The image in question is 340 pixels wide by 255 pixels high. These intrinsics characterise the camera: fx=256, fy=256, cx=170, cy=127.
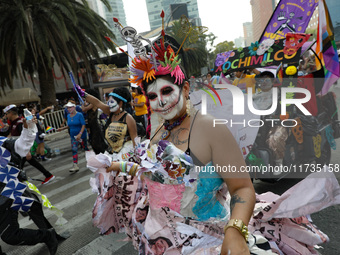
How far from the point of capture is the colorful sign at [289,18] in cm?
505

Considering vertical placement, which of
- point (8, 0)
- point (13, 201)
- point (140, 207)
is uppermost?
point (8, 0)

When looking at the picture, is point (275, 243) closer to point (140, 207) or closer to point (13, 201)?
point (140, 207)

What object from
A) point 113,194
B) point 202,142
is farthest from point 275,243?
point 113,194

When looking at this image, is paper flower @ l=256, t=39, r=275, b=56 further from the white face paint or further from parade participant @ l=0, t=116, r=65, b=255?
parade participant @ l=0, t=116, r=65, b=255

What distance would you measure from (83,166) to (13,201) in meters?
4.39

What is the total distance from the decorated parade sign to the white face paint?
2646 millimetres

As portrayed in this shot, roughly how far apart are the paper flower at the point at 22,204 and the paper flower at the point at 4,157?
0.44 m

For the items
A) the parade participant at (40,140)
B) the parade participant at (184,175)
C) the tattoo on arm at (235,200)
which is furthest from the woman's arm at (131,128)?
the parade participant at (40,140)

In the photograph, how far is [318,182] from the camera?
140cm

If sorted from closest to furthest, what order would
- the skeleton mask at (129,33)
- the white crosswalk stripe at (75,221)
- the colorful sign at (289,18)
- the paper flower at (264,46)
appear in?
the skeleton mask at (129,33) → the white crosswalk stripe at (75,221) → the paper flower at (264,46) → the colorful sign at (289,18)

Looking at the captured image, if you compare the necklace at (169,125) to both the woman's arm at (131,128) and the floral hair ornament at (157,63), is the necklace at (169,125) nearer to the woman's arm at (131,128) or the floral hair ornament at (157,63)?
the floral hair ornament at (157,63)

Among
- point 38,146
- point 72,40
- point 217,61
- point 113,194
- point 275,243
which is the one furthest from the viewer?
Answer: point 72,40

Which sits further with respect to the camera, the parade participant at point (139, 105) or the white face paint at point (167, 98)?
the parade participant at point (139, 105)

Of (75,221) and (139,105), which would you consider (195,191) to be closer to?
(75,221)
